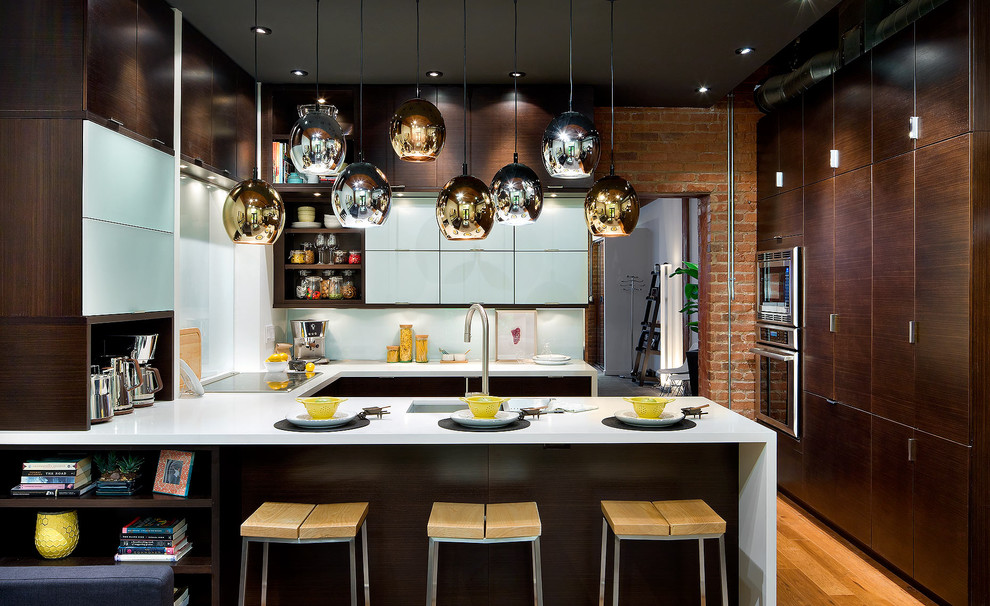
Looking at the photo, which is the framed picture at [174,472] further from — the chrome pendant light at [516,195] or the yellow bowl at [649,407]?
the yellow bowl at [649,407]

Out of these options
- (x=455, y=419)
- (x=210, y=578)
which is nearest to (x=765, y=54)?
(x=455, y=419)

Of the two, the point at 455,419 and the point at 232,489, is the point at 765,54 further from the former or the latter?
Answer: the point at 232,489

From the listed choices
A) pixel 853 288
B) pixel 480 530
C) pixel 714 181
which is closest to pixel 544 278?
pixel 714 181

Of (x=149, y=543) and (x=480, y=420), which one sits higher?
(x=480, y=420)

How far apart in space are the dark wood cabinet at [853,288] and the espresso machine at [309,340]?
352 centimetres

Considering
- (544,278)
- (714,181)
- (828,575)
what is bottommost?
(828,575)

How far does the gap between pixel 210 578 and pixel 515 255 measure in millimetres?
2959

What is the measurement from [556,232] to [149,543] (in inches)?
130

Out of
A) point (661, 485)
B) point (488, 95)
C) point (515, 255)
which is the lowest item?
point (661, 485)

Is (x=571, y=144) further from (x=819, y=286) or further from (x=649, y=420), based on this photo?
(x=819, y=286)

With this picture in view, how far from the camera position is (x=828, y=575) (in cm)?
338

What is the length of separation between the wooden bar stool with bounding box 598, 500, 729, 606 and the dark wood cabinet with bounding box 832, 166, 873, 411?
172cm

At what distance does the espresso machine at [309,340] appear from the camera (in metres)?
4.97

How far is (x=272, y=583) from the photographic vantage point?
2820mm
